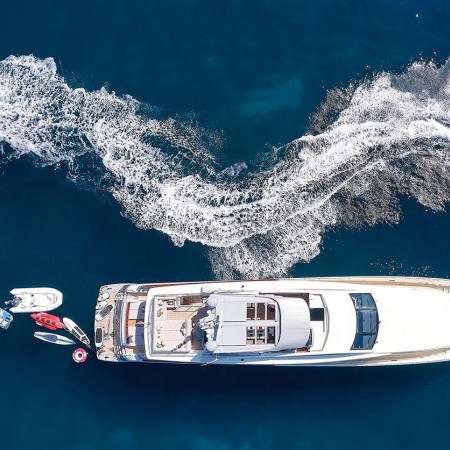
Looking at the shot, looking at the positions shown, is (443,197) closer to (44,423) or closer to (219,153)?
(219,153)

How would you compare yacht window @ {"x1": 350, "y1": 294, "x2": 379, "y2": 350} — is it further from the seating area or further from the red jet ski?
the red jet ski

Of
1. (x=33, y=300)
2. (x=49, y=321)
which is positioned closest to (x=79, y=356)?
(x=49, y=321)

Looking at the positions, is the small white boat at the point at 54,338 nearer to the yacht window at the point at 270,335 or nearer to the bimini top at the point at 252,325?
the bimini top at the point at 252,325

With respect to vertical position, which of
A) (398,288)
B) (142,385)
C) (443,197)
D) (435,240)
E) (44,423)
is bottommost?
(44,423)

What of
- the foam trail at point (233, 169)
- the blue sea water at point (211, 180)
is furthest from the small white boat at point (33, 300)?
the foam trail at point (233, 169)

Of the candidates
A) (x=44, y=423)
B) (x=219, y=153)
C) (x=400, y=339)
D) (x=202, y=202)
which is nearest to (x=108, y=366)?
(x=44, y=423)

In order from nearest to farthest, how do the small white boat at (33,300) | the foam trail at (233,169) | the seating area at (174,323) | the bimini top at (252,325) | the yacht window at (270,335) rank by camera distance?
the bimini top at (252,325)
the yacht window at (270,335)
the seating area at (174,323)
the small white boat at (33,300)
the foam trail at (233,169)
